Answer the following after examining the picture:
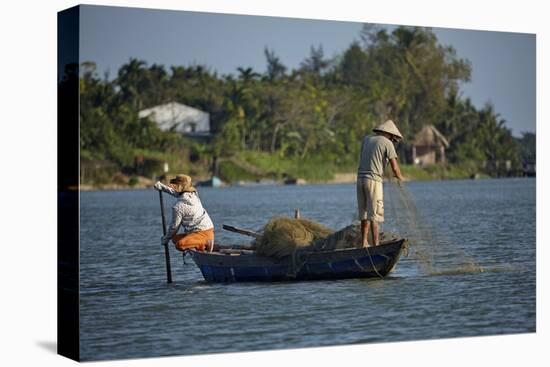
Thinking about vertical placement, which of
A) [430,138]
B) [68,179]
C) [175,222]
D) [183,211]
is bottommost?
[175,222]

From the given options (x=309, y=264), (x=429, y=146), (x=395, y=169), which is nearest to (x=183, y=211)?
(x=309, y=264)

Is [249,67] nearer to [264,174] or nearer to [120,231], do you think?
[264,174]

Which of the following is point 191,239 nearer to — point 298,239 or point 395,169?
point 298,239

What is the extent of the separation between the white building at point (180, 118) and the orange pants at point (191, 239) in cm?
3491

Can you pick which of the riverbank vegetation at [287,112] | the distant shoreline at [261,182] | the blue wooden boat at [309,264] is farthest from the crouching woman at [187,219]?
the riverbank vegetation at [287,112]

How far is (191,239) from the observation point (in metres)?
15.0

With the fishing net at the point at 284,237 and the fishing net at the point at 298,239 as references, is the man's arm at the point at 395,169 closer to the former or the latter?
the fishing net at the point at 298,239

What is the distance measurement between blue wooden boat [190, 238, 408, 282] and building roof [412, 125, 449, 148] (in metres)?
31.4

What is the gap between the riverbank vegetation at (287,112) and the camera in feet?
144

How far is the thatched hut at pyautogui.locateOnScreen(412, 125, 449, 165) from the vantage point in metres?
45.8

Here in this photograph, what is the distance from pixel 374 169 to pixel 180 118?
37.9 m

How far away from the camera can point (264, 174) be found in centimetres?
5181

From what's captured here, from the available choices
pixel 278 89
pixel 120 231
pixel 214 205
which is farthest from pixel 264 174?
pixel 120 231

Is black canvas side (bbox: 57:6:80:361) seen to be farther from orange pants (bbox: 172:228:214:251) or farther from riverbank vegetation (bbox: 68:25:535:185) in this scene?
riverbank vegetation (bbox: 68:25:535:185)
